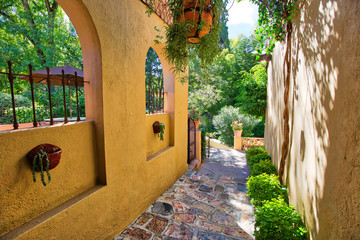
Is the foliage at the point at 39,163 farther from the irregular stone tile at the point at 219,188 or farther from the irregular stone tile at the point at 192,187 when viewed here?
the irregular stone tile at the point at 219,188

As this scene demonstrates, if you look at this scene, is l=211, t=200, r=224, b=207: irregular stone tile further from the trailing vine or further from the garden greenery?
the trailing vine

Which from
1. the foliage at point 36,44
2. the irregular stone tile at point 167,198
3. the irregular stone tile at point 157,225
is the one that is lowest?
the irregular stone tile at point 167,198

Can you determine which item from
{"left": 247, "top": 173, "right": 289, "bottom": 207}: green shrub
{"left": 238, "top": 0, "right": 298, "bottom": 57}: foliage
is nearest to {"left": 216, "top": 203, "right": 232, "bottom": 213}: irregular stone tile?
{"left": 247, "top": 173, "right": 289, "bottom": 207}: green shrub

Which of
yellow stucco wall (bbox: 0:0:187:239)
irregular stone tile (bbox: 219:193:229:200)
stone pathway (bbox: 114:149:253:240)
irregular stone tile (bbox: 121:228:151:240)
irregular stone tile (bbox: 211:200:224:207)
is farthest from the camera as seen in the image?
irregular stone tile (bbox: 219:193:229:200)

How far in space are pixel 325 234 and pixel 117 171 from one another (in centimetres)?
251

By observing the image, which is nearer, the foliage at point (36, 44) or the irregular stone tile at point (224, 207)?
the irregular stone tile at point (224, 207)

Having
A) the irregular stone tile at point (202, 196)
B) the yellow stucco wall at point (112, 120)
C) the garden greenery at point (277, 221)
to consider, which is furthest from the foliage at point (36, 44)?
the garden greenery at point (277, 221)

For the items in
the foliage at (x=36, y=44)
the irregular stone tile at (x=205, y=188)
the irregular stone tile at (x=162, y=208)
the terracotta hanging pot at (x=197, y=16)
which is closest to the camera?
the terracotta hanging pot at (x=197, y=16)

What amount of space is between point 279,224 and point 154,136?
279 cm

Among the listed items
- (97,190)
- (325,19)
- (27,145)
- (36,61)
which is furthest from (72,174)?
(36,61)

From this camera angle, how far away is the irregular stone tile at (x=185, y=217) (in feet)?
10.3

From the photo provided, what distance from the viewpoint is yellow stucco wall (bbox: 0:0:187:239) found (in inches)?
81.4

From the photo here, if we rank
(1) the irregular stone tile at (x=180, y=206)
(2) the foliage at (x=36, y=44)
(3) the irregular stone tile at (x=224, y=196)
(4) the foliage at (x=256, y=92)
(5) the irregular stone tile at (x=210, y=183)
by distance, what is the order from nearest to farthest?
1. (1) the irregular stone tile at (x=180, y=206)
2. (3) the irregular stone tile at (x=224, y=196)
3. (5) the irregular stone tile at (x=210, y=183)
4. (4) the foliage at (x=256, y=92)
5. (2) the foliage at (x=36, y=44)

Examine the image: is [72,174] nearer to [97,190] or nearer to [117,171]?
[97,190]
